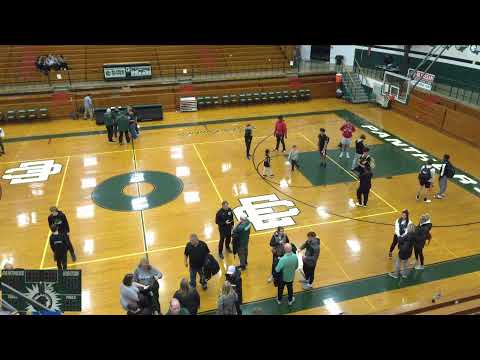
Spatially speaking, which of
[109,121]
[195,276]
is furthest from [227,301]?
[109,121]

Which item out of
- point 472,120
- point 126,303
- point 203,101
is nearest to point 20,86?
point 203,101

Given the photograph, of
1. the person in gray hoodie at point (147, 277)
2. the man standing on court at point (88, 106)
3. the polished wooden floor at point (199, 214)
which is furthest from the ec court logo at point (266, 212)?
the man standing on court at point (88, 106)

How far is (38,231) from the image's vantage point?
11406 mm

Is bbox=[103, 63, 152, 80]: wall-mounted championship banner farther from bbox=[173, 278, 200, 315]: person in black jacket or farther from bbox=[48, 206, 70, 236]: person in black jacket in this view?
bbox=[173, 278, 200, 315]: person in black jacket

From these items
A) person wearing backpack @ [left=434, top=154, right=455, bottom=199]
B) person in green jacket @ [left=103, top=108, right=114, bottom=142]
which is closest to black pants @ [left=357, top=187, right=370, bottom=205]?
person wearing backpack @ [left=434, top=154, right=455, bottom=199]

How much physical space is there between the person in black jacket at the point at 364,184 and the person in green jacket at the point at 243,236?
4396 mm

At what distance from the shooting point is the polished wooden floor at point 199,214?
9.38m

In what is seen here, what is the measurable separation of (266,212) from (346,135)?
5.09 m

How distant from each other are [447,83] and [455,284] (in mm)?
16822

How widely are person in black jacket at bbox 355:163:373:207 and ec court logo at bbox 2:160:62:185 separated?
35.9ft

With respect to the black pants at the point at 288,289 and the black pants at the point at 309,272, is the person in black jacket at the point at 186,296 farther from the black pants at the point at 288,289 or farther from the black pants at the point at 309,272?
the black pants at the point at 309,272

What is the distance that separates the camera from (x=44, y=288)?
658 cm

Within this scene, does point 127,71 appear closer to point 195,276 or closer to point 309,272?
point 195,276
